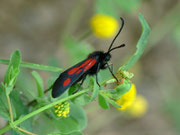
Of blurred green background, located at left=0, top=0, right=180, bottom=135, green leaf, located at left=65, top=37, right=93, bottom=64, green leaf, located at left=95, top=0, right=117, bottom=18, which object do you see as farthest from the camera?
blurred green background, located at left=0, top=0, right=180, bottom=135

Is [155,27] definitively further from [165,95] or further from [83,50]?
[83,50]

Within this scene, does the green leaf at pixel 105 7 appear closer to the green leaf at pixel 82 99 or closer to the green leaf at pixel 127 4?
the green leaf at pixel 127 4

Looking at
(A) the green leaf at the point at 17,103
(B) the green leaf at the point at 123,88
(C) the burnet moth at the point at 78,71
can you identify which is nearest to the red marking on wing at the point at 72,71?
(C) the burnet moth at the point at 78,71

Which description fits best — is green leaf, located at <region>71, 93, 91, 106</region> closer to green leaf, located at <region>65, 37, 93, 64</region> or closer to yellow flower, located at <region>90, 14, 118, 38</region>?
yellow flower, located at <region>90, 14, 118, 38</region>

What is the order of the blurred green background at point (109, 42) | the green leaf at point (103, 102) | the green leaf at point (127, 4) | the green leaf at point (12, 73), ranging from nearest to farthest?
the green leaf at point (12, 73) < the green leaf at point (103, 102) < the green leaf at point (127, 4) < the blurred green background at point (109, 42)

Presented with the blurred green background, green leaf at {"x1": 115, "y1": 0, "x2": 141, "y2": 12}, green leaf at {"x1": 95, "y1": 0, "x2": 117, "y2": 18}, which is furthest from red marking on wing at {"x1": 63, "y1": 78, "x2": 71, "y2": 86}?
green leaf at {"x1": 115, "y1": 0, "x2": 141, "y2": 12}

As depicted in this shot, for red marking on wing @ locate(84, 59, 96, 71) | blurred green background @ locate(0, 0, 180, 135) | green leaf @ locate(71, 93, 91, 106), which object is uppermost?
red marking on wing @ locate(84, 59, 96, 71)

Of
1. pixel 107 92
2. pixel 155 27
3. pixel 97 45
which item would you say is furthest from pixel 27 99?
pixel 155 27
